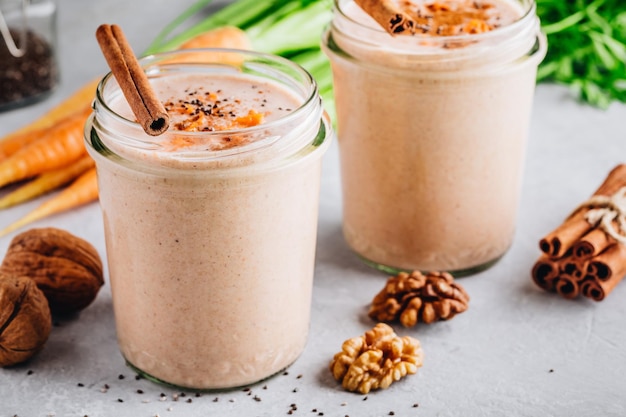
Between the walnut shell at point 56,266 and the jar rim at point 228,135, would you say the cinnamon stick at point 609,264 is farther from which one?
the walnut shell at point 56,266

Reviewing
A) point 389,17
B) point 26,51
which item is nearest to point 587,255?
point 389,17

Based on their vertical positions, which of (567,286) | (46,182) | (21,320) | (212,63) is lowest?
(46,182)

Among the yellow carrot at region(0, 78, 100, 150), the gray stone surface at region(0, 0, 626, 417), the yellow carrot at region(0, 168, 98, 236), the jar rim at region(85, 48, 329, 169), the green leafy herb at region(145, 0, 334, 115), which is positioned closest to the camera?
the jar rim at region(85, 48, 329, 169)

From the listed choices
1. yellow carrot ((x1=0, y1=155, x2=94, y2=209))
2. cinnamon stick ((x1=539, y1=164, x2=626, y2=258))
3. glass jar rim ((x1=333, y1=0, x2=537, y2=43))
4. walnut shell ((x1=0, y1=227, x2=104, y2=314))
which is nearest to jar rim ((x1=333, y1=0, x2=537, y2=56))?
glass jar rim ((x1=333, y1=0, x2=537, y2=43))

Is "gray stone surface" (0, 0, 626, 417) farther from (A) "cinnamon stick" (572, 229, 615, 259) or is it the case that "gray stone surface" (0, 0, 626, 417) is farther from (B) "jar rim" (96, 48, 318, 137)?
(B) "jar rim" (96, 48, 318, 137)

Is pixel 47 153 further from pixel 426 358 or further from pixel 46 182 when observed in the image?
pixel 426 358

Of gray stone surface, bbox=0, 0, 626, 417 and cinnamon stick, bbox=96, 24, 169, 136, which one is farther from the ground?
cinnamon stick, bbox=96, 24, 169, 136

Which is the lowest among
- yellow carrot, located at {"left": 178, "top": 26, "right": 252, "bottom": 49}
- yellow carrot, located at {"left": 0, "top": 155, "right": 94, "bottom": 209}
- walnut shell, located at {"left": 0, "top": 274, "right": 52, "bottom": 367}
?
yellow carrot, located at {"left": 0, "top": 155, "right": 94, "bottom": 209}
